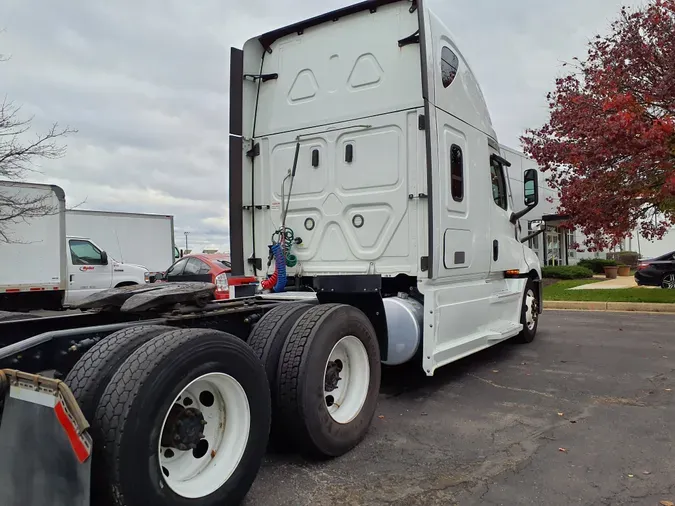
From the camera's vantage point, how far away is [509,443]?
406 centimetres

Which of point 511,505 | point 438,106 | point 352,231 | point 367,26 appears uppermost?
point 367,26

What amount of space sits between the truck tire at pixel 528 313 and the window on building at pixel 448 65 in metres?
3.43

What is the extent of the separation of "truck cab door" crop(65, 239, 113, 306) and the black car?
53.3 feet

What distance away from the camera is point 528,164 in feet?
85.5

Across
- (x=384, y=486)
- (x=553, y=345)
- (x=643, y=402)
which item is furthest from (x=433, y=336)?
(x=553, y=345)

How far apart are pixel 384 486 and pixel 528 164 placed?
25050 millimetres

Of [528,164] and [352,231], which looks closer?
[352,231]

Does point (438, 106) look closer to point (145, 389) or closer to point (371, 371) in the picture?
point (371, 371)

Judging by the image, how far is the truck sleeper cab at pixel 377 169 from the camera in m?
4.98

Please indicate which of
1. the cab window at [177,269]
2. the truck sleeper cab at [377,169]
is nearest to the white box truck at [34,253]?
the cab window at [177,269]

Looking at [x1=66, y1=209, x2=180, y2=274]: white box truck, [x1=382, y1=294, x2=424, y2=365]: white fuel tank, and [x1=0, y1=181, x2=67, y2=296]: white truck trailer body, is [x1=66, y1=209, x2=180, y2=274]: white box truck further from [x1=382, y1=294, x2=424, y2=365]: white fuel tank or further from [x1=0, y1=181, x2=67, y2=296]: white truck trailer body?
[x1=382, y1=294, x2=424, y2=365]: white fuel tank

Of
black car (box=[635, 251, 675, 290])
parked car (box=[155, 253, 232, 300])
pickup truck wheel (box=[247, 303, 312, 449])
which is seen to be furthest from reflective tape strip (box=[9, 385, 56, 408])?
black car (box=[635, 251, 675, 290])

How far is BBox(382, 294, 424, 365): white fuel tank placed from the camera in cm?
482

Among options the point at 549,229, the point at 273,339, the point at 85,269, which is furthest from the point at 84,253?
the point at 549,229
